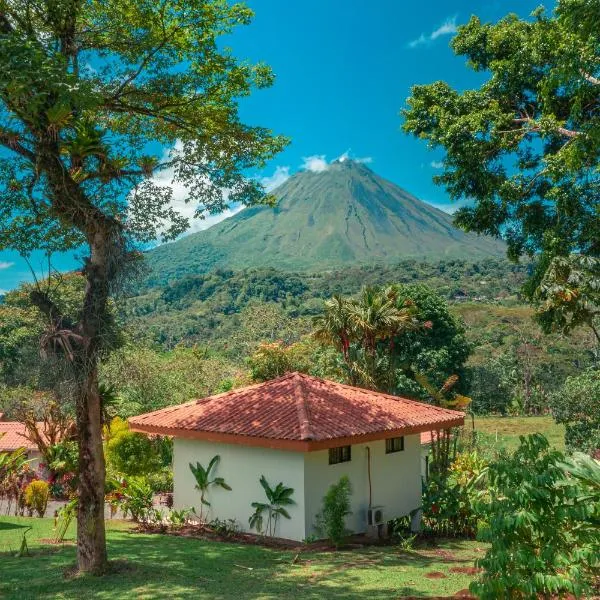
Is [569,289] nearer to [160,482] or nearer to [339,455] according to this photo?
[339,455]

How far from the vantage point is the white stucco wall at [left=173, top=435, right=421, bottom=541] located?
13.2m

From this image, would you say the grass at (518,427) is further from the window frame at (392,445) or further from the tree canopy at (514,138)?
the tree canopy at (514,138)

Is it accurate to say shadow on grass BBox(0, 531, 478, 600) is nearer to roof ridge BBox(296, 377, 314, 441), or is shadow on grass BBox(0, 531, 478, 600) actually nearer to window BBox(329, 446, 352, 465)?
roof ridge BBox(296, 377, 314, 441)

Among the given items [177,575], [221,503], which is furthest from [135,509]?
[177,575]

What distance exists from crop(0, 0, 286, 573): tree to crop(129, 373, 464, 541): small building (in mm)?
4452

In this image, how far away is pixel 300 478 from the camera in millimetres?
13188

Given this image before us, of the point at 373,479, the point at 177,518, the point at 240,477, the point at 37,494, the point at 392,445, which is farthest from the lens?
the point at 37,494

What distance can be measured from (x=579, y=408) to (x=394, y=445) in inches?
502

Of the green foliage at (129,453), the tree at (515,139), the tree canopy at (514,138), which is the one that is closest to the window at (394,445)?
the tree at (515,139)

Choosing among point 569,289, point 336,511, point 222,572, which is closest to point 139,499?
point 336,511

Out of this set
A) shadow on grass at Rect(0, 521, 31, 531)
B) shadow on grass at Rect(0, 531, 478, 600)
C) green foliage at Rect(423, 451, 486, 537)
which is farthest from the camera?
green foliage at Rect(423, 451, 486, 537)

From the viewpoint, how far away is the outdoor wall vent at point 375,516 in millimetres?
14398

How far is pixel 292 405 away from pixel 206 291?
95.0 m

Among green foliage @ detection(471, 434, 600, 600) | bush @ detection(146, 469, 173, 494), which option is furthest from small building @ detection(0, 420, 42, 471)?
green foliage @ detection(471, 434, 600, 600)
